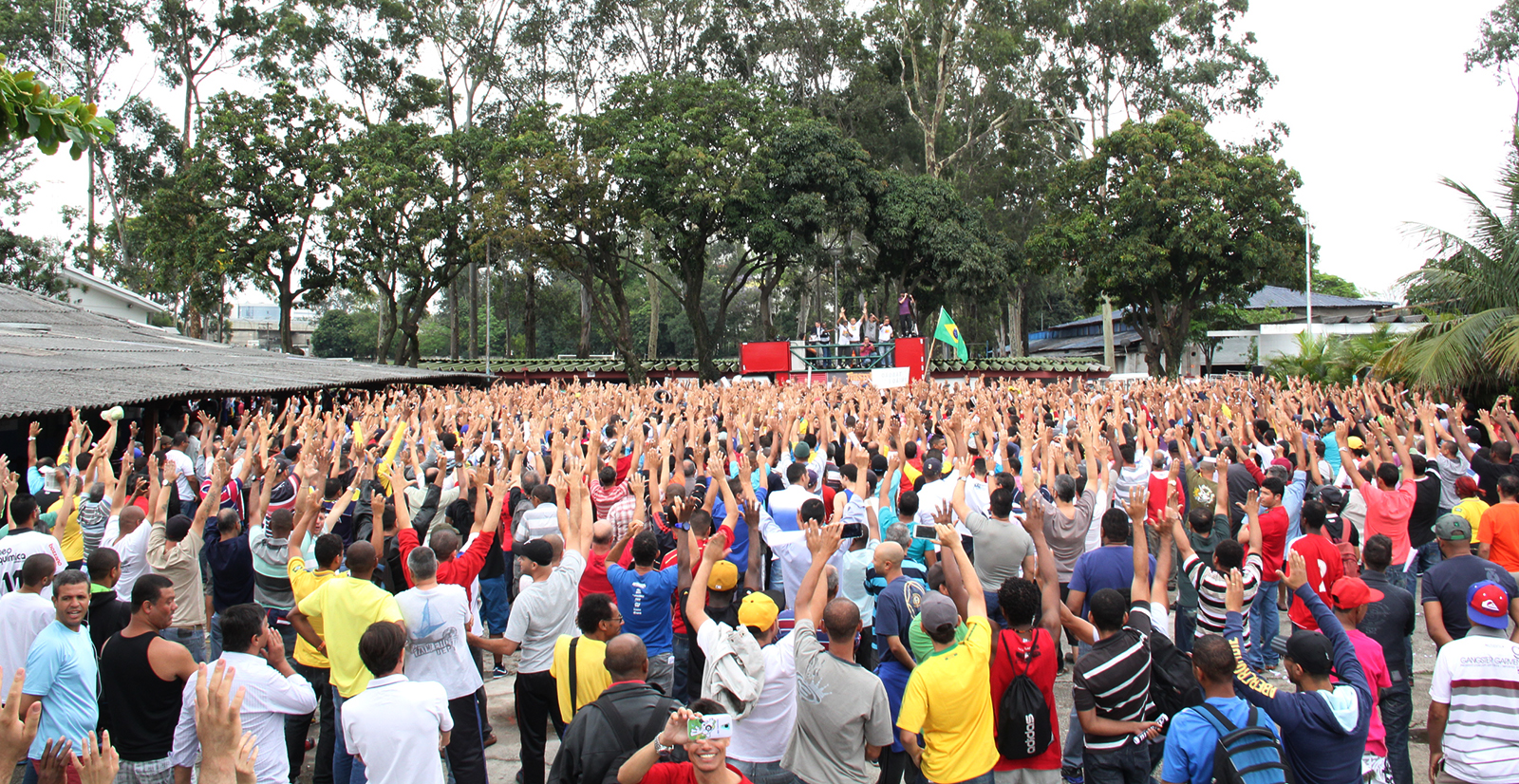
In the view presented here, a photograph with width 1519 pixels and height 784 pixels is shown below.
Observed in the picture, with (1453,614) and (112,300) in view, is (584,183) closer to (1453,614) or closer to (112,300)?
(112,300)

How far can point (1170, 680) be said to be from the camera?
4004 mm

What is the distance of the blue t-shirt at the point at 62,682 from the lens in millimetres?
3775

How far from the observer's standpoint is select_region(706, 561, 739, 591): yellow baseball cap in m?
4.77

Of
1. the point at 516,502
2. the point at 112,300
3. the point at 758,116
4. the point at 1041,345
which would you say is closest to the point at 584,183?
the point at 758,116

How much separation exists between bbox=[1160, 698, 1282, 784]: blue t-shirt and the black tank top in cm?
387

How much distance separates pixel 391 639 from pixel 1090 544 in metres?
4.59

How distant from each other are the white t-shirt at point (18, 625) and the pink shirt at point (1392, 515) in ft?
24.6

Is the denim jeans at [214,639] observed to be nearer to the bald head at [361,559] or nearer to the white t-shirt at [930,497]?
the bald head at [361,559]

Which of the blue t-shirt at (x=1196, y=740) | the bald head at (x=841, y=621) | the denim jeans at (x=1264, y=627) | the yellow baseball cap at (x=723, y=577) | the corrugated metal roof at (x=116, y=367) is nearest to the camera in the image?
the blue t-shirt at (x=1196, y=740)

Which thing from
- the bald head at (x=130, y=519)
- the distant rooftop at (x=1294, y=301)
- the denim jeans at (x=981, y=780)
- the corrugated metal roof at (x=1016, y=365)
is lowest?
the denim jeans at (x=981, y=780)

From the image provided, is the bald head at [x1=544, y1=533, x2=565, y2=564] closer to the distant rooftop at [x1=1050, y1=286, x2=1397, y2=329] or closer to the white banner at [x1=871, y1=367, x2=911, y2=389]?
the white banner at [x1=871, y1=367, x2=911, y2=389]

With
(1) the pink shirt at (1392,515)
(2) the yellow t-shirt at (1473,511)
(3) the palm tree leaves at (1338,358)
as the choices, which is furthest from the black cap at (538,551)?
(3) the palm tree leaves at (1338,358)

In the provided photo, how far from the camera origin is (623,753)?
3154mm

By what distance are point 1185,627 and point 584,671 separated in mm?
4095
